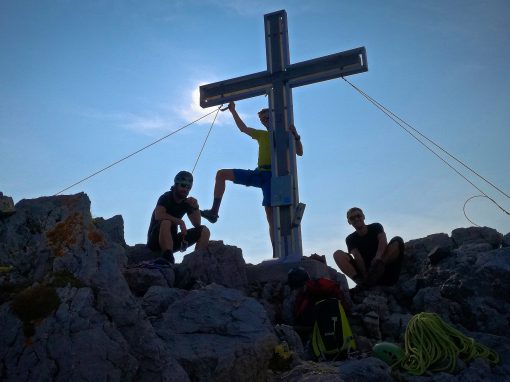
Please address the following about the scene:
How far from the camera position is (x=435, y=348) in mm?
6215

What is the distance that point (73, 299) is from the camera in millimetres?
4887

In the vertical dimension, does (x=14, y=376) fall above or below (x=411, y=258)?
below

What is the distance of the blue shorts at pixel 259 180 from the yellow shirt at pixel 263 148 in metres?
0.28

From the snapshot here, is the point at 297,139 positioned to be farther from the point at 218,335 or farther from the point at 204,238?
the point at 218,335

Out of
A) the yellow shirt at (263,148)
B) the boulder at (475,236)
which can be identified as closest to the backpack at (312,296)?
the boulder at (475,236)

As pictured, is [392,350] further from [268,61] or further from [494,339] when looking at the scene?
[268,61]

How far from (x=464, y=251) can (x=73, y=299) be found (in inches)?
263

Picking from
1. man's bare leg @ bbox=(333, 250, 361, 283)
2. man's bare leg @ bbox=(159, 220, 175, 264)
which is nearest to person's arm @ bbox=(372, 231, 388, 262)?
man's bare leg @ bbox=(333, 250, 361, 283)

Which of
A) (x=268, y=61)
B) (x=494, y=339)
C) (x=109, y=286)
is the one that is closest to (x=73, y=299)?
(x=109, y=286)

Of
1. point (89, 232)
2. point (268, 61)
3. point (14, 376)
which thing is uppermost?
point (268, 61)

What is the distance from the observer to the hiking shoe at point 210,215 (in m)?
10.1

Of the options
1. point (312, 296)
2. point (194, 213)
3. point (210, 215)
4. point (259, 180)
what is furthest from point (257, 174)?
point (312, 296)

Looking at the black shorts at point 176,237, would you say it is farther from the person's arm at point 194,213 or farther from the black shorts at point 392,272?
the black shorts at point 392,272

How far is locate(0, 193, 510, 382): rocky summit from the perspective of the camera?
461 centimetres
